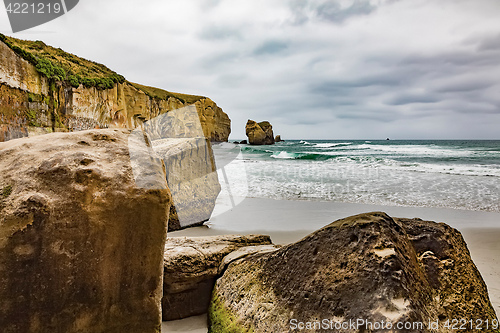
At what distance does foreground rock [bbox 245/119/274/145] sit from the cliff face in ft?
85.1

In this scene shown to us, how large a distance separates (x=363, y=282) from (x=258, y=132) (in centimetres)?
5551

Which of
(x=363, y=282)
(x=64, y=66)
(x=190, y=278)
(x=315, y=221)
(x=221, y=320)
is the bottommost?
(x=315, y=221)

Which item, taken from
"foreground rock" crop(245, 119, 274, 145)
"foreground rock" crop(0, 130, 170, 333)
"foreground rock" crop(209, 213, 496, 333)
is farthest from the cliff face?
"foreground rock" crop(245, 119, 274, 145)

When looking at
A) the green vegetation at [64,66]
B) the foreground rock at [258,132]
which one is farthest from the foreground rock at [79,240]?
the foreground rock at [258,132]

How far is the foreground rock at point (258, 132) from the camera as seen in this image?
56.5 metres

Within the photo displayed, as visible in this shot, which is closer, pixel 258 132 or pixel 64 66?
pixel 64 66

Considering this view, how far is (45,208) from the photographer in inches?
64.7

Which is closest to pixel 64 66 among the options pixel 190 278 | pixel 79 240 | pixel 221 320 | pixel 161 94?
pixel 161 94

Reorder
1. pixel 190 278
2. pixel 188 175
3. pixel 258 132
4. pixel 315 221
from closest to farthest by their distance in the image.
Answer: pixel 190 278 < pixel 188 175 < pixel 315 221 < pixel 258 132

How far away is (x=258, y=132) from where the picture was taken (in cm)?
5662

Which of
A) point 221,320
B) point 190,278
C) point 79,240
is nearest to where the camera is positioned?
point 79,240

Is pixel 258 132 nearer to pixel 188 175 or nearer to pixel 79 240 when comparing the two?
pixel 188 175

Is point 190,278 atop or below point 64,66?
below

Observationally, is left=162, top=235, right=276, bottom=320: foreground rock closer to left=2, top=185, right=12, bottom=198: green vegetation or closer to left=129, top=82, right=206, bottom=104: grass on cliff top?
left=2, top=185, right=12, bottom=198: green vegetation
